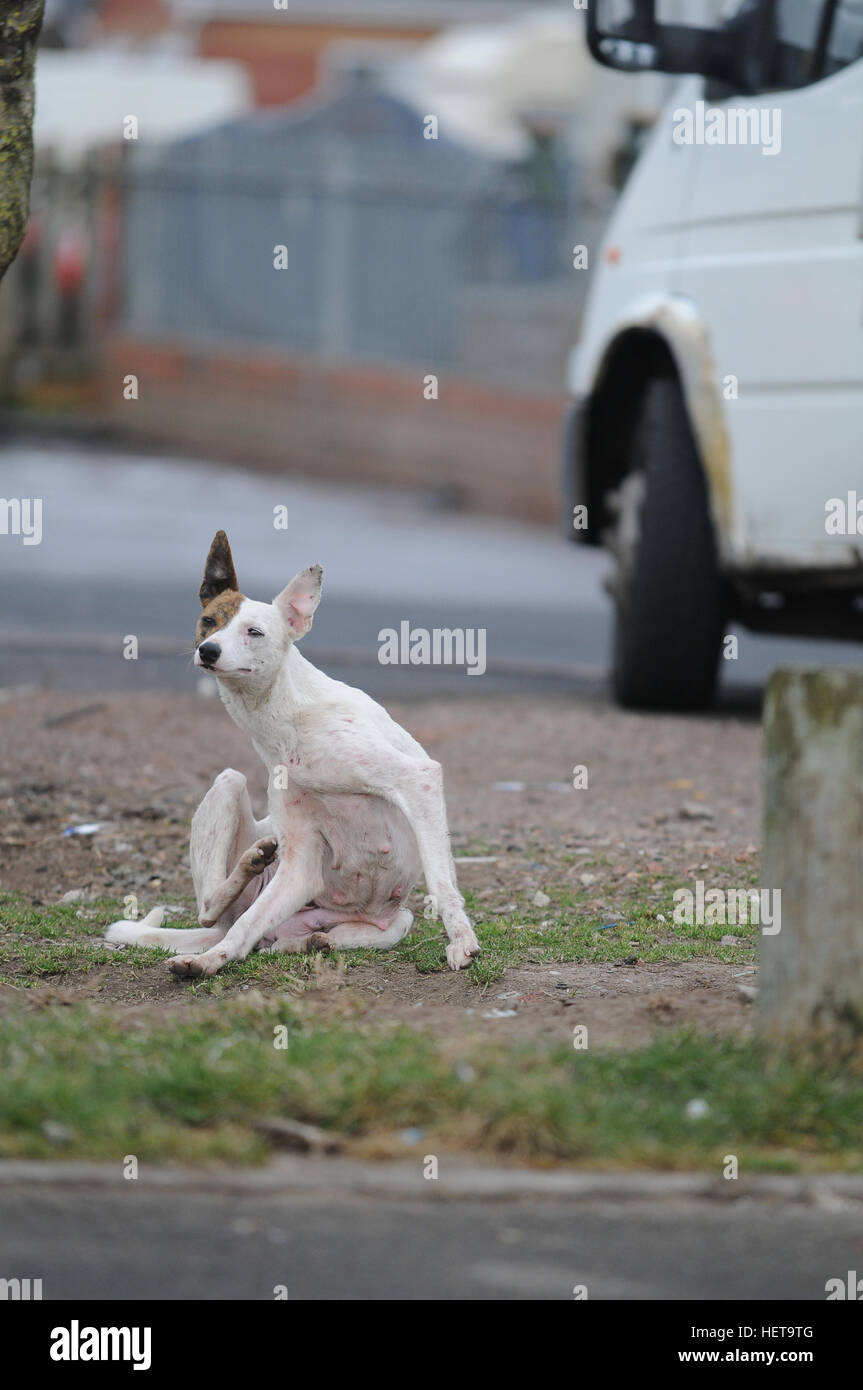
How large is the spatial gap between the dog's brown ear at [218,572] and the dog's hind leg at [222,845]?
493 mm

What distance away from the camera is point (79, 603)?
11.9 metres

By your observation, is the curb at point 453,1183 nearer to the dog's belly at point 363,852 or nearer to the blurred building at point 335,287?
the dog's belly at point 363,852

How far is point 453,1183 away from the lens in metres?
3.55

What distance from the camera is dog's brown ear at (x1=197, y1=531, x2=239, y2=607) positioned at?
497 cm

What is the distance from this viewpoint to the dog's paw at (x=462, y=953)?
483cm

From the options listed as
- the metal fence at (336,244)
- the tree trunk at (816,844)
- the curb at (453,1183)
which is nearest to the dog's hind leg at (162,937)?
the curb at (453,1183)

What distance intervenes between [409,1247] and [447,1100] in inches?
17.9

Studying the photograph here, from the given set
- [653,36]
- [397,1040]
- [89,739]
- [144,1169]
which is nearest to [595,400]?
[653,36]

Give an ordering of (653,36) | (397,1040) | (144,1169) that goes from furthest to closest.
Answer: (653,36) < (397,1040) < (144,1169)

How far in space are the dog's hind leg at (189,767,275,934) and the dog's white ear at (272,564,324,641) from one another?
0.45 meters

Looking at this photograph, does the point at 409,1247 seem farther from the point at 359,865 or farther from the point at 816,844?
the point at 359,865

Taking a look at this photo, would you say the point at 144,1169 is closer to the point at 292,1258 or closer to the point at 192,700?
the point at 292,1258
